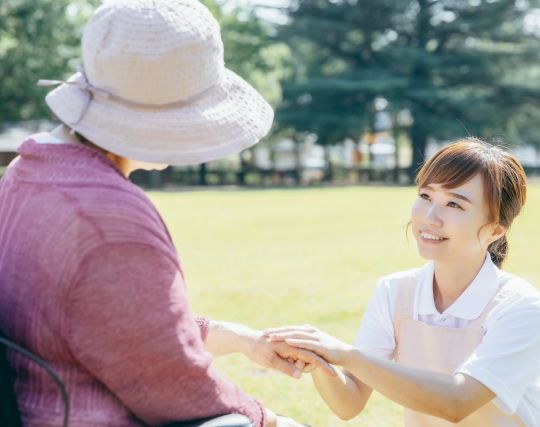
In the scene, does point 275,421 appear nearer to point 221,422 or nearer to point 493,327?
point 221,422

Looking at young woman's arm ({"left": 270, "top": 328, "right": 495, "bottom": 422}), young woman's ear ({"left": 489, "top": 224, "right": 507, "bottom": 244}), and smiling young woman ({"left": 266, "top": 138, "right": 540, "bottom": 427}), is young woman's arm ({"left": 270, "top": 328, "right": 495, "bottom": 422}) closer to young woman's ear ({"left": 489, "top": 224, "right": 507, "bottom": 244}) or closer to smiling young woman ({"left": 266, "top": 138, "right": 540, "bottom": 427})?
smiling young woman ({"left": 266, "top": 138, "right": 540, "bottom": 427})

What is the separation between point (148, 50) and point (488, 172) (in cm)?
136

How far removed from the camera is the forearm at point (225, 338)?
2602mm

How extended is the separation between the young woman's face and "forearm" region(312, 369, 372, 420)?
475mm

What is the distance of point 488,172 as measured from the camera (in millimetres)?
2787

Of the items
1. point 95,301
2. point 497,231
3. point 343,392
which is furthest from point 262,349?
point 95,301

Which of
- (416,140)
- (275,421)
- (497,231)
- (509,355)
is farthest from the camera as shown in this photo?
(416,140)

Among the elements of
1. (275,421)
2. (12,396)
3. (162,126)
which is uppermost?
(162,126)

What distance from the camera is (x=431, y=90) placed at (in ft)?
138

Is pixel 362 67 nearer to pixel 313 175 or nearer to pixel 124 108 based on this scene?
pixel 313 175

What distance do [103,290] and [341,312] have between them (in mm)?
6210

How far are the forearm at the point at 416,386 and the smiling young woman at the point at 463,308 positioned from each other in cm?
5

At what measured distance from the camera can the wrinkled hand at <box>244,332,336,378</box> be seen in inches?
98.8

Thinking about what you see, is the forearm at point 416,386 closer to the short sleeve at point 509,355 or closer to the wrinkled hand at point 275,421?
the short sleeve at point 509,355
